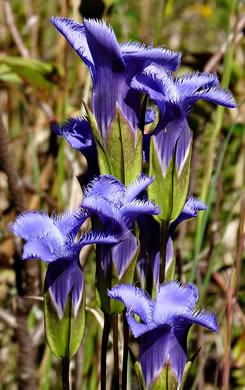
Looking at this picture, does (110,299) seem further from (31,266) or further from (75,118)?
(31,266)

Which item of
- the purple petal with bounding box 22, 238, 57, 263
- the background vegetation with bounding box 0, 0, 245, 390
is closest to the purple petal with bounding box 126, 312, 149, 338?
the purple petal with bounding box 22, 238, 57, 263

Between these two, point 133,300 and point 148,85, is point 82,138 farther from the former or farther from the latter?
point 133,300

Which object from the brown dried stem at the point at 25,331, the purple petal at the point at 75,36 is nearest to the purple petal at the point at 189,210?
the purple petal at the point at 75,36

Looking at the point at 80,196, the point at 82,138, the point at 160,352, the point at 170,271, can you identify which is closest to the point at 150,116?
the point at 82,138

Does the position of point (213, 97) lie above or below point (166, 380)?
above

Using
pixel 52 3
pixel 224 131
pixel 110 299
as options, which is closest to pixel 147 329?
pixel 110 299

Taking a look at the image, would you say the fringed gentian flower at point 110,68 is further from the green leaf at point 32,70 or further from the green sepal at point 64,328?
the green leaf at point 32,70
